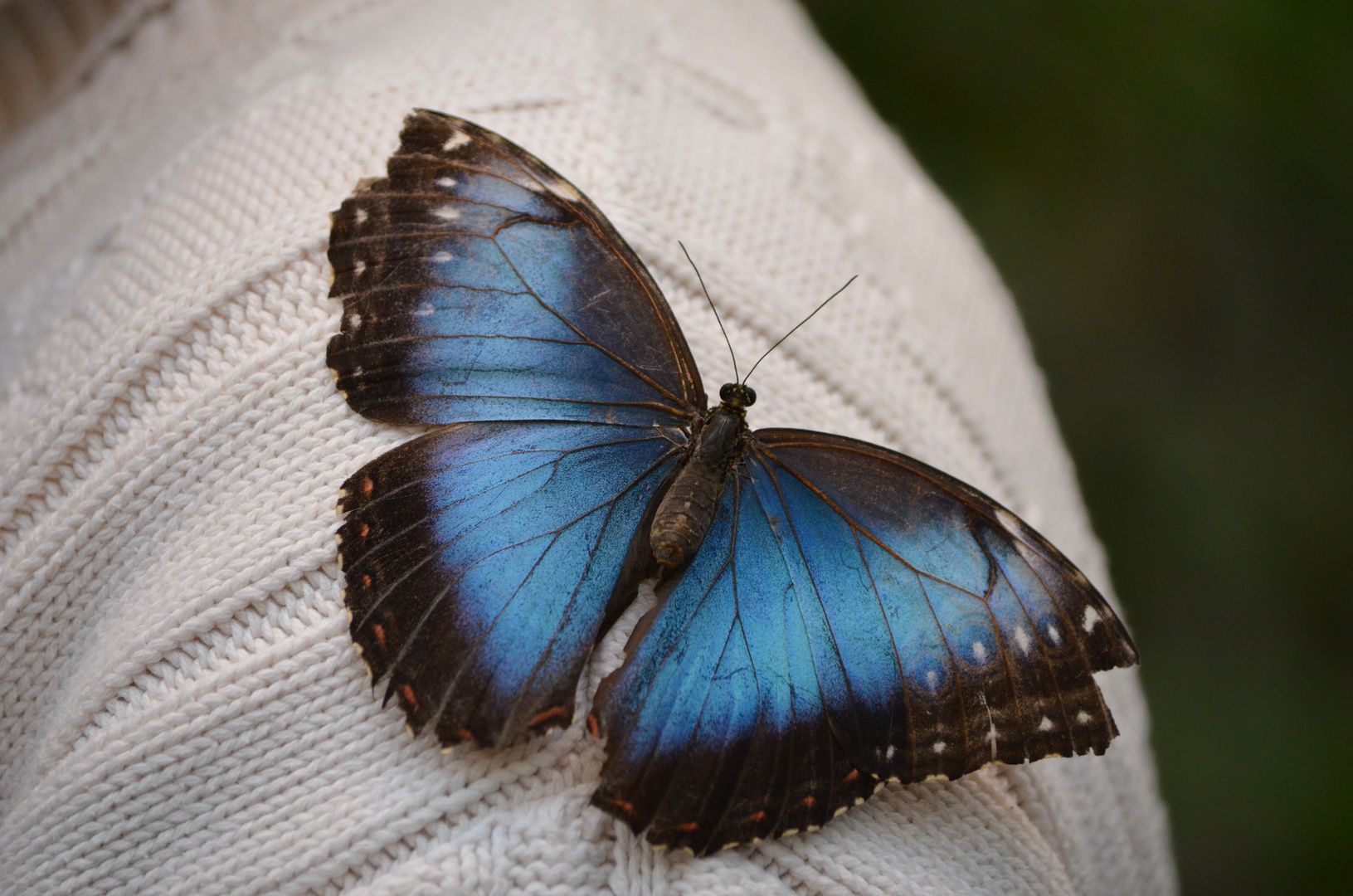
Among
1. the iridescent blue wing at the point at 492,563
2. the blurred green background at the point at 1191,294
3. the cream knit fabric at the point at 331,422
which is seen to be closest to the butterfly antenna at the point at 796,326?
the cream knit fabric at the point at 331,422

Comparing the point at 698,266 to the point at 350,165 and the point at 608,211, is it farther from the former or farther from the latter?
the point at 350,165

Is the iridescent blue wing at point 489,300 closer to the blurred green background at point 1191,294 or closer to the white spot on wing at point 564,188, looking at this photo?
the white spot on wing at point 564,188

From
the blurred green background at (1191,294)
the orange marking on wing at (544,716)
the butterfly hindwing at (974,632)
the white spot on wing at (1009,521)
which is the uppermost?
the blurred green background at (1191,294)

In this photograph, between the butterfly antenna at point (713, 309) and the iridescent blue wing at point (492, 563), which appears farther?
the butterfly antenna at point (713, 309)

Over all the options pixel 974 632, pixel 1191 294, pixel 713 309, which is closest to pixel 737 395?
pixel 713 309

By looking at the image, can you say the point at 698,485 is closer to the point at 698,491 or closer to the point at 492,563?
the point at 698,491

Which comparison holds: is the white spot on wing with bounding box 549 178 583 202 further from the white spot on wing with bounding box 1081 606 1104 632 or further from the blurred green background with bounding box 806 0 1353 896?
the blurred green background with bounding box 806 0 1353 896

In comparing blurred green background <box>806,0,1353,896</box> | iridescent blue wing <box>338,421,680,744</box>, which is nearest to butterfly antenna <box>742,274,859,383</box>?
iridescent blue wing <box>338,421,680,744</box>
